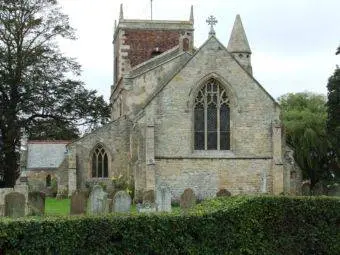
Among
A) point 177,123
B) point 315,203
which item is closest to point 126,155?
point 177,123

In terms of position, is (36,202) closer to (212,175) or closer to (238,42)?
(212,175)

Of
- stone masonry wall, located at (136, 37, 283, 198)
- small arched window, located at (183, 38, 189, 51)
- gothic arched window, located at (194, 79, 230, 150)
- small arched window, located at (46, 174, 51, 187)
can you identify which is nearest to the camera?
stone masonry wall, located at (136, 37, 283, 198)

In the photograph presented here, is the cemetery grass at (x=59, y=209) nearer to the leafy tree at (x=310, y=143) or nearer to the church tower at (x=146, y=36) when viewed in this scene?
the church tower at (x=146, y=36)

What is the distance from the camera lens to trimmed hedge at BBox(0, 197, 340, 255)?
15055 mm

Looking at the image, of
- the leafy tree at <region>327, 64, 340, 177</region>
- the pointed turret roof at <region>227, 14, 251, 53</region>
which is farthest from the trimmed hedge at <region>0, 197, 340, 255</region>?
the pointed turret roof at <region>227, 14, 251, 53</region>

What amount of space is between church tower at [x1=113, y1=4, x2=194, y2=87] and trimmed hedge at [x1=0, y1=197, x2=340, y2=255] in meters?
34.9

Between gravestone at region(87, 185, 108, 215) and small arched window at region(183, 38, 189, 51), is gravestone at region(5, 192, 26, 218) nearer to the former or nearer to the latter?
gravestone at region(87, 185, 108, 215)

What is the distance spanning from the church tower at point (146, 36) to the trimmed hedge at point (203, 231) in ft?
114

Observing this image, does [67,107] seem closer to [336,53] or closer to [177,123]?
[177,123]

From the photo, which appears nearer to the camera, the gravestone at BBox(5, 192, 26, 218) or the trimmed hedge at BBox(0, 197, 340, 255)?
the trimmed hedge at BBox(0, 197, 340, 255)

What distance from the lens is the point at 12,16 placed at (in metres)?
50.2

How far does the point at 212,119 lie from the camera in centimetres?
3762

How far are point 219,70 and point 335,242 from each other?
67.3 ft

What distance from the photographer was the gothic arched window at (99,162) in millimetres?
41500
